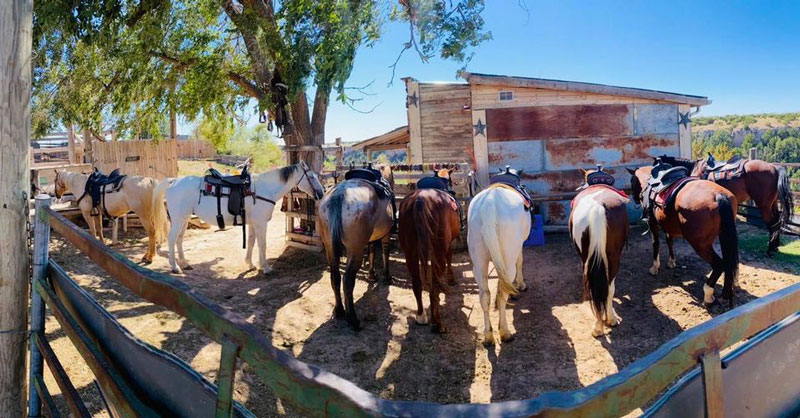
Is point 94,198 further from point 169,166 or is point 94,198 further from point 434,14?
point 434,14

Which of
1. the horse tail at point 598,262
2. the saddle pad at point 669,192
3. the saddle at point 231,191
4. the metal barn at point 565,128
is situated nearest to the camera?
the horse tail at point 598,262

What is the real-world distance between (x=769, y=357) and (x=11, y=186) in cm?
300

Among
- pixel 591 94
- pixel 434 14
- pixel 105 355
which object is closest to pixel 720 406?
pixel 105 355

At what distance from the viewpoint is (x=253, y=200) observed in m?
7.78

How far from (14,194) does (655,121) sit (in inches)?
448

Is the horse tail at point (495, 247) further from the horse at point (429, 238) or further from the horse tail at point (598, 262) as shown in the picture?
the horse tail at point (598, 262)

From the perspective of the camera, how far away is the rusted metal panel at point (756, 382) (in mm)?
986

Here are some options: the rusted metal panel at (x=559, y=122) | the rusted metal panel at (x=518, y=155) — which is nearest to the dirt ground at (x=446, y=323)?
the rusted metal panel at (x=518, y=155)

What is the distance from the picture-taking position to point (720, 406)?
99cm

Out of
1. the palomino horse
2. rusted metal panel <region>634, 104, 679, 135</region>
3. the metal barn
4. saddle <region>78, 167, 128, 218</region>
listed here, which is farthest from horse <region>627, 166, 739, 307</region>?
saddle <region>78, 167, 128, 218</region>

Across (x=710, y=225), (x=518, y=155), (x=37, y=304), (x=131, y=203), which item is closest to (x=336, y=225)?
(x=37, y=304)

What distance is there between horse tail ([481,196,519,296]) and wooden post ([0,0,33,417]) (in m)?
3.85

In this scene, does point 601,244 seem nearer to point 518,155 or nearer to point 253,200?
point 253,200

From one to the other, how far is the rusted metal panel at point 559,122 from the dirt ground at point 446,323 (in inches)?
123
